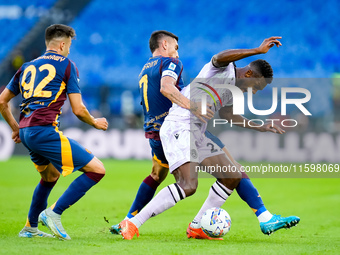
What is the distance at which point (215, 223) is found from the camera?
541 centimetres

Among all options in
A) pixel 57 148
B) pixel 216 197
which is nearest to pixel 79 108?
pixel 57 148

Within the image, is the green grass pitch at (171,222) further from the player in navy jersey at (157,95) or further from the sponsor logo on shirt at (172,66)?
the sponsor logo on shirt at (172,66)

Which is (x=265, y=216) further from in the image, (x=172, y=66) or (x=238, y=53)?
(x=172, y=66)

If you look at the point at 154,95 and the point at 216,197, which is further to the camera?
the point at 154,95

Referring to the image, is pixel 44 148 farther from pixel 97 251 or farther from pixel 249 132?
pixel 249 132

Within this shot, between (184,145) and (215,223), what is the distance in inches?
33.3

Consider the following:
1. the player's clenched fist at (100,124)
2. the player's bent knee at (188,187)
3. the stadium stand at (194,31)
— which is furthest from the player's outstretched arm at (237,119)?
the stadium stand at (194,31)

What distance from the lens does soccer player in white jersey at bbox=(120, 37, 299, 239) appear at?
520 cm

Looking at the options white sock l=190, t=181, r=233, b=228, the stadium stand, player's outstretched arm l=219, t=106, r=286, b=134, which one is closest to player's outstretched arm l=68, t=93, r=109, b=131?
white sock l=190, t=181, r=233, b=228

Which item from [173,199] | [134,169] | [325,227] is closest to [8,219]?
[173,199]

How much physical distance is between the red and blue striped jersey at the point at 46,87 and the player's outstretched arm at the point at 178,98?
0.84m

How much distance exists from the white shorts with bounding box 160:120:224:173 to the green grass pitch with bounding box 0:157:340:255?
798mm

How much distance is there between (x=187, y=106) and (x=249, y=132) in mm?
11449

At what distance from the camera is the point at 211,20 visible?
24.3 meters
